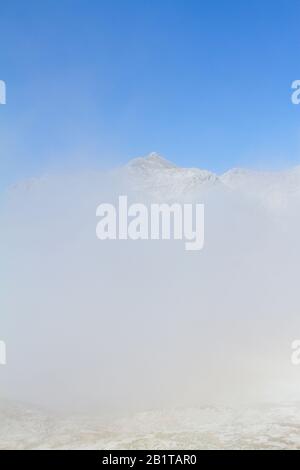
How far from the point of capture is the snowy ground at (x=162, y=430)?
1684 centimetres

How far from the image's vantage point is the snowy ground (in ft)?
55.3

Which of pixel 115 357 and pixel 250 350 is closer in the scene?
pixel 250 350

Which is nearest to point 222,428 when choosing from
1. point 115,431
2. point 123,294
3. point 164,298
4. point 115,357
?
point 115,431

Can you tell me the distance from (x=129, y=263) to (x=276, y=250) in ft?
89.3

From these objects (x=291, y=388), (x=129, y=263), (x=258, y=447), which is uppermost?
(x=129, y=263)

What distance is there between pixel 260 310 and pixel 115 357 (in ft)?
72.9

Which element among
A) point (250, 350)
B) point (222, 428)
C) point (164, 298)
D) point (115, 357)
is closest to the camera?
point (222, 428)

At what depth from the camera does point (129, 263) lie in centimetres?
9156

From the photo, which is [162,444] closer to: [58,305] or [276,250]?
[58,305]

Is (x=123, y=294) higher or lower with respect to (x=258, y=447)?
higher

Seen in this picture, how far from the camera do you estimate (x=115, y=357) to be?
45.1 metres

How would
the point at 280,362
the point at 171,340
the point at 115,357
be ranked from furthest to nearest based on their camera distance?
the point at 171,340, the point at 115,357, the point at 280,362

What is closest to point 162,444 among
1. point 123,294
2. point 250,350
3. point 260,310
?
point 250,350

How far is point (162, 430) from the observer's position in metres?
18.7
